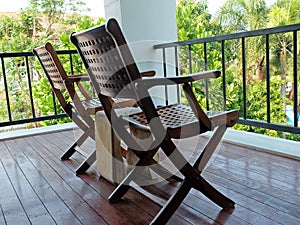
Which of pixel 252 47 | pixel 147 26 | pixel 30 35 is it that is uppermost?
pixel 30 35

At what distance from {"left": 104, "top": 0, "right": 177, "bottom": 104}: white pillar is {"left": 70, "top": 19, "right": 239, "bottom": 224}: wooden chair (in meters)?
1.82

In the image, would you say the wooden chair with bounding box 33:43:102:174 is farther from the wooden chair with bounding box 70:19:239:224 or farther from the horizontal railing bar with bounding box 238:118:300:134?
the horizontal railing bar with bounding box 238:118:300:134

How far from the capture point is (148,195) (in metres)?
1.82

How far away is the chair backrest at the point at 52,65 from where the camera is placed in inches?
86.2

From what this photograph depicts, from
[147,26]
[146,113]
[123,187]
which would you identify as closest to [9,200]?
[123,187]

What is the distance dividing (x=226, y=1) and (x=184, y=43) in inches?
306

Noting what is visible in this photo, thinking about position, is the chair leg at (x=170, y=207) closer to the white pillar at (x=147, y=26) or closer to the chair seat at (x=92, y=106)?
the chair seat at (x=92, y=106)

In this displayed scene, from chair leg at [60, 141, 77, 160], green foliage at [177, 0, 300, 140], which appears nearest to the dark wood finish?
chair leg at [60, 141, 77, 160]

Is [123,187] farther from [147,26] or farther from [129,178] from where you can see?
[147,26]

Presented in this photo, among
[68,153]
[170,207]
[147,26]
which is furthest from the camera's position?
[147,26]

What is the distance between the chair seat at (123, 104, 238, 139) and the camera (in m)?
1.45

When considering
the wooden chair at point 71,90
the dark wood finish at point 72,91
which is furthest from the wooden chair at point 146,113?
the wooden chair at point 71,90

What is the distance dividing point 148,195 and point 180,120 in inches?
19.0

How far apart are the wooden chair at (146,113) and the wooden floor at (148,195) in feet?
0.33
